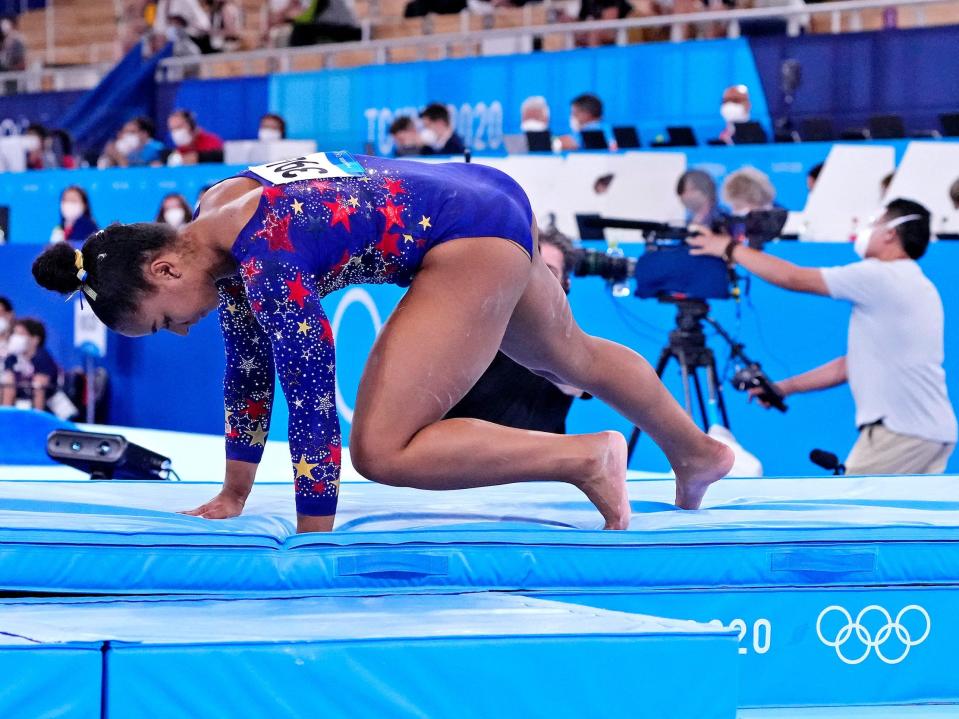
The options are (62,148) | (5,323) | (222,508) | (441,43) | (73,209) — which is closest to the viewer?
(222,508)

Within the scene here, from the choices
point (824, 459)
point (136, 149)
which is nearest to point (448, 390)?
point (824, 459)

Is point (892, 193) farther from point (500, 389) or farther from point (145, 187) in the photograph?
point (145, 187)

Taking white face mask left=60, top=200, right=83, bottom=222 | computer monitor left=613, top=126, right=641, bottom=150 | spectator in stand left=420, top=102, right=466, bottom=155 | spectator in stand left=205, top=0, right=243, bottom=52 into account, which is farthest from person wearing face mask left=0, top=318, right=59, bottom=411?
spectator in stand left=205, top=0, right=243, bottom=52

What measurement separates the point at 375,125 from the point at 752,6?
2.63 meters

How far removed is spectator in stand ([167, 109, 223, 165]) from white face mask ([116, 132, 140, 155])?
0.42m

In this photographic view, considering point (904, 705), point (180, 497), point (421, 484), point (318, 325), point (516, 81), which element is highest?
point (516, 81)

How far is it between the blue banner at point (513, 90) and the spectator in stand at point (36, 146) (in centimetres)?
191

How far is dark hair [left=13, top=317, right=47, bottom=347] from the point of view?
6.73 meters

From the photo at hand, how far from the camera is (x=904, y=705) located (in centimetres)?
253

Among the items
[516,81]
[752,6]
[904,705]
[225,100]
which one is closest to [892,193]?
[752,6]

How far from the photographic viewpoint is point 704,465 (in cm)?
283

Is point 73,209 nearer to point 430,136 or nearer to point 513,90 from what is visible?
point 430,136

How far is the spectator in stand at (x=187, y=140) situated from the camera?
8805mm

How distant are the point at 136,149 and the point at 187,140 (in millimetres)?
613
